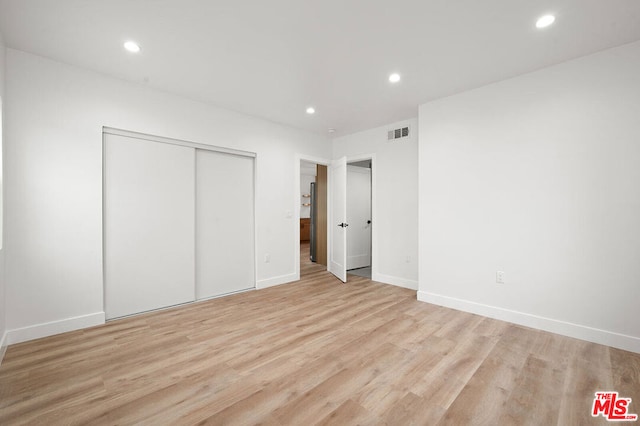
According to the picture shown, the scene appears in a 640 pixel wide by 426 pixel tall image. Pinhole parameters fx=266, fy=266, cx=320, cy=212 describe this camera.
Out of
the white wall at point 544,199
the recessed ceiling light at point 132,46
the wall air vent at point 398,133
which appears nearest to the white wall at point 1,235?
the recessed ceiling light at point 132,46

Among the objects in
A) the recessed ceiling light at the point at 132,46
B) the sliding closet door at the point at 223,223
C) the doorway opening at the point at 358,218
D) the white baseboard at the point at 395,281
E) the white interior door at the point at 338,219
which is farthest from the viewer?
the doorway opening at the point at 358,218

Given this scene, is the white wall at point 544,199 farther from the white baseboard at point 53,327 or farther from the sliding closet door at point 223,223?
the white baseboard at point 53,327

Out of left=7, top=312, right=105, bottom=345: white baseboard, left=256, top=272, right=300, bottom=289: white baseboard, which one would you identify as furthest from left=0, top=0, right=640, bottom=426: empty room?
left=256, top=272, right=300, bottom=289: white baseboard

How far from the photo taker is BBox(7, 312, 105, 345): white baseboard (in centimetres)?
246

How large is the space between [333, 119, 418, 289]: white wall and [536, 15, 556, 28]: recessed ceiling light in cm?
209

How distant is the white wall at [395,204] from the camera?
4258 mm

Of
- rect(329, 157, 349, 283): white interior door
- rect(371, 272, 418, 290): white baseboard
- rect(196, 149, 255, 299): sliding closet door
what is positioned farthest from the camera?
rect(329, 157, 349, 283): white interior door

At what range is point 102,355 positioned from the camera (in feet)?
7.45

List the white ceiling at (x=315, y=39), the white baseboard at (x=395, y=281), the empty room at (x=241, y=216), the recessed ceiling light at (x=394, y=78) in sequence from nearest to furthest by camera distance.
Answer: the empty room at (x=241, y=216) < the white ceiling at (x=315, y=39) < the recessed ceiling light at (x=394, y=78) < the white baseboard at (x=395, y=281)

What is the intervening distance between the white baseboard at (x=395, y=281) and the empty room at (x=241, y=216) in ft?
1.31

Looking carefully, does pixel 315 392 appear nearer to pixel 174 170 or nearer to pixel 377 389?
pixel 377 389

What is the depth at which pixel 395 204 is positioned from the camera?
4.49 meters

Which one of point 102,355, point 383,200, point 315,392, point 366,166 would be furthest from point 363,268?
point 102,355

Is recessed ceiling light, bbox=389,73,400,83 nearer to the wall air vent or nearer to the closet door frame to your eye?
the wall air vent
